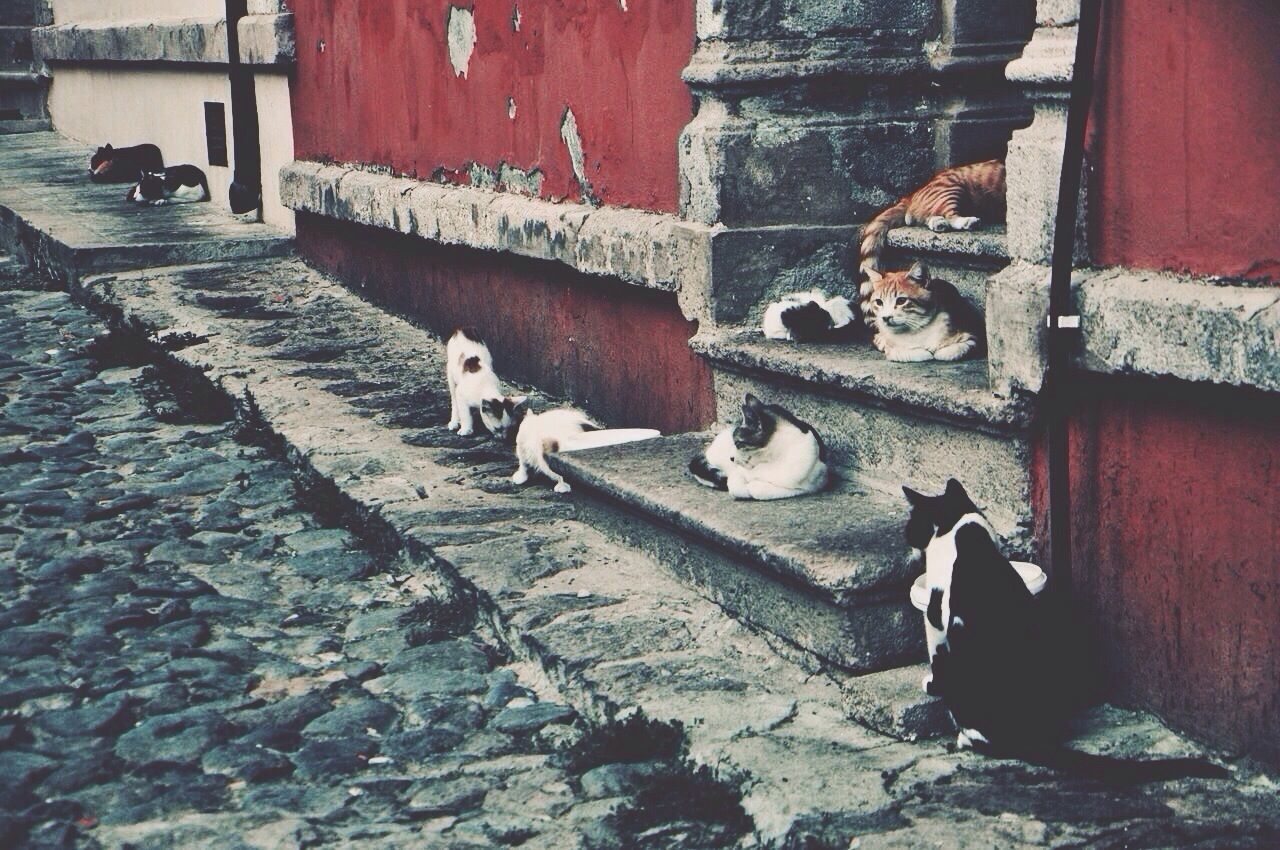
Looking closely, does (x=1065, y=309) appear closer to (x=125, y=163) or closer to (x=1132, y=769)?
(x=1132, y=769)

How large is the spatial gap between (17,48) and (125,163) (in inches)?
202

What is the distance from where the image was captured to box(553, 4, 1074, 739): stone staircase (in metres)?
3.58

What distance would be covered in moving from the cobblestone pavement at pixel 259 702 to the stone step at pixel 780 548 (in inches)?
20.7

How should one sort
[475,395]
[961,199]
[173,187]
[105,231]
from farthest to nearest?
[173,187] → [105,231] → [475,395] → [961,199]

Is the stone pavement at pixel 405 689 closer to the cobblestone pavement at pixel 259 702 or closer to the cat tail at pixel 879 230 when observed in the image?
the cobblestone pavement at pixel 259 702

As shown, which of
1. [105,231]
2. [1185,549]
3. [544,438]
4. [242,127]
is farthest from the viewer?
[242,127]

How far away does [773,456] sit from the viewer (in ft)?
13.9

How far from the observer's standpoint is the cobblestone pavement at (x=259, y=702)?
10.5 ft

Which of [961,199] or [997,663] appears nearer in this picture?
[997,663]

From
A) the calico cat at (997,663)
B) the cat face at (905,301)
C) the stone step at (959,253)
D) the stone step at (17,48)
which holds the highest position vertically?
the stone step at (17,48)

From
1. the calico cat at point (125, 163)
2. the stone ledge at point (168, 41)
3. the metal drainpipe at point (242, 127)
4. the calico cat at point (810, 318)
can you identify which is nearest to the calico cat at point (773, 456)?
the calico cat at point (810, 318)

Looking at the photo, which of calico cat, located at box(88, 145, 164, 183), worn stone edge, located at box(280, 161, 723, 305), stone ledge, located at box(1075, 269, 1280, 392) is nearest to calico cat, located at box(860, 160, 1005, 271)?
worn stone edge, located at box(280, 161, 723, 305)

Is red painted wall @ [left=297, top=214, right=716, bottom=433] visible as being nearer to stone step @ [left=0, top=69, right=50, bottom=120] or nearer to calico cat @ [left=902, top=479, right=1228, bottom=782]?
calico cat @ [left=902, top=479, right=1228, bottom=782]

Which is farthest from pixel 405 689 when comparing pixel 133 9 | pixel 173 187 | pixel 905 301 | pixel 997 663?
pixel 133 9
